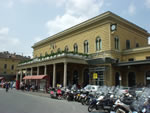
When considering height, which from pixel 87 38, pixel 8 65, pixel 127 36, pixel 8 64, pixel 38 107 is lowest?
pixel 38 107

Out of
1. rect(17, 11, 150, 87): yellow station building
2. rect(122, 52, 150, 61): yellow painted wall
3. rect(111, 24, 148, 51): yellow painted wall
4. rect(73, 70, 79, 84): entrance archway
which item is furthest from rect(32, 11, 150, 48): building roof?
rect(73, 70, 79, 84): entrance archway

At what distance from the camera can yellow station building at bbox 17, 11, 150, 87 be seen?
23.6 m

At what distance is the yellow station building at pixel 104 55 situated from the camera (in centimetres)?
2364

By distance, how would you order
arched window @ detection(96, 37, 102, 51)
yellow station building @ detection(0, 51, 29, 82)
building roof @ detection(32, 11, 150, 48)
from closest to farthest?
building roof @ detection(32, 11, 150, 48) → arched window @ detection(96, 37, 102, 51) → yellow station building @ detection(0, 51, 29, 82)

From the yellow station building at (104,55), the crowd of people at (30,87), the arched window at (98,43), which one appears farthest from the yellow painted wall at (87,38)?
the crowd of people at (30,87)

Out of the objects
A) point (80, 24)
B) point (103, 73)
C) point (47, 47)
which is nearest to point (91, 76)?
point (103, 73)

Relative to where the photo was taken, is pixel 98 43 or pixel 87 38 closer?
pixel 98 43

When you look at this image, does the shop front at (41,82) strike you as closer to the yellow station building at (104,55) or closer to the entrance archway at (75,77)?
the yellow station building at (104,55)

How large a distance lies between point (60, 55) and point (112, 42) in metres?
8.05

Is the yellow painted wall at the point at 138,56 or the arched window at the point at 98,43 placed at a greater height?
the arched window at the point at 98,43

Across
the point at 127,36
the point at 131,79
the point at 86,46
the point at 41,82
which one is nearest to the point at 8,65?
the point at 41,82

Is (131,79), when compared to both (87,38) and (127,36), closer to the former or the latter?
(127,36)

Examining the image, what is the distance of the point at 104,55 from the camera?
2516 centimetres

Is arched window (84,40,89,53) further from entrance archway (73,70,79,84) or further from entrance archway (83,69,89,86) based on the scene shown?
entrance archway (73,70,79,84)
